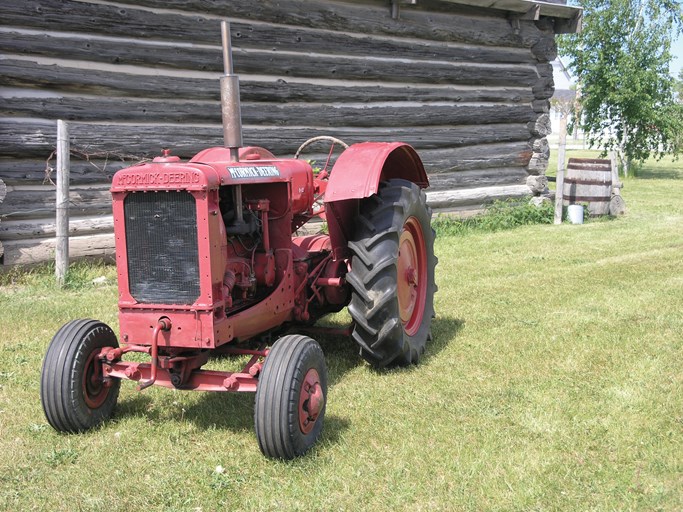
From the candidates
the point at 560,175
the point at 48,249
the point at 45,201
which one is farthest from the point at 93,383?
the point at 560,175

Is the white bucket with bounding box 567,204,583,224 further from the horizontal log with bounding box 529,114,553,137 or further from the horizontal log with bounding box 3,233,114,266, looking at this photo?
the horizontal log with bounding box 3,233,114,266

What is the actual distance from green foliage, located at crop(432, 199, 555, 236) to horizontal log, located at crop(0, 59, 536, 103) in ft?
6.21

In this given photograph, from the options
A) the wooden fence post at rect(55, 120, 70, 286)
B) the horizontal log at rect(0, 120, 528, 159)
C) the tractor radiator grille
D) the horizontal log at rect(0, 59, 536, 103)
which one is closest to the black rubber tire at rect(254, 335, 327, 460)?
the tractor radiator grille

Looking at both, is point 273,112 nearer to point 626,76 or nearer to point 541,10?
point 541,10

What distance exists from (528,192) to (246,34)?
602cm

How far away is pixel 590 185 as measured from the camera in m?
12.3

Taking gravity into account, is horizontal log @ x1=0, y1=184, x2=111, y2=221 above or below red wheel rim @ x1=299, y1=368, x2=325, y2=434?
above

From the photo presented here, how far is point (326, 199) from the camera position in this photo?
4418 mm

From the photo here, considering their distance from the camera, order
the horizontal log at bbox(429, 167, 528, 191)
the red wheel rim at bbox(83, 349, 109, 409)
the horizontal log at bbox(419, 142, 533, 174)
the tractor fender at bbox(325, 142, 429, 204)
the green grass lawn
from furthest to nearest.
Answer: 1. the horizontal log at bbox(429, 167, 528, 191)
2. the horizontal log at bbox(419, 142, 533, 174)
3. the tractor fender at bbox(325, 142, 429, 204)
4. the red wheel rim at bbox(83, 349, 109, 409)
5. the green grass lawn

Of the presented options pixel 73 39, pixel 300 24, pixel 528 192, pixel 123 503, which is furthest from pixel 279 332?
pixel 528 192

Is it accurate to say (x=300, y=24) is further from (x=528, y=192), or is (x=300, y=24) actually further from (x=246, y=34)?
(x=528, y=192)

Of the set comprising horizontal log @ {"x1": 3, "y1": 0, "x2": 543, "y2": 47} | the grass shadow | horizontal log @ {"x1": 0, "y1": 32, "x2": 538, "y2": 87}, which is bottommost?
the grass shadow

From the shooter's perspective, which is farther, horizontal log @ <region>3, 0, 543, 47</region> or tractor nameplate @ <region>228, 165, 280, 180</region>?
horizontal log @ <region>3, 0, 543, 47</region>

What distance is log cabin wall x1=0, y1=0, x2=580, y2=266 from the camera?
728 cm
